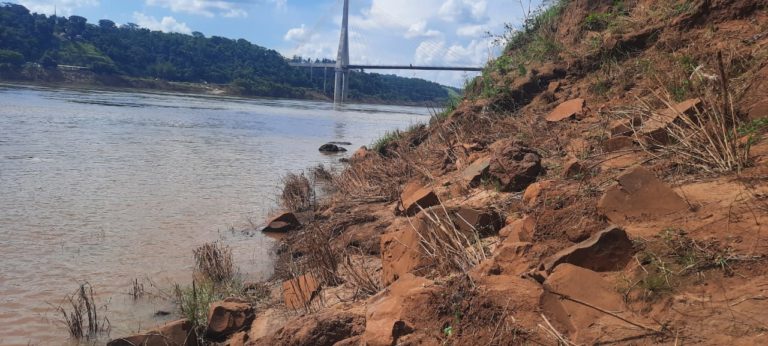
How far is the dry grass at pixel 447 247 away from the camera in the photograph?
14.2 feet

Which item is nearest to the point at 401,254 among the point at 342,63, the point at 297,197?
the point at 297,197

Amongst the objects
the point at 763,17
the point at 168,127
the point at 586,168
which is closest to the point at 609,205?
the point at 586,168

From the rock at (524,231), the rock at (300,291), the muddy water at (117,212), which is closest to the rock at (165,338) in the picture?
the muddy water at (117,212)

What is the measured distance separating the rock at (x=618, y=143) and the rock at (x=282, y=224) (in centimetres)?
545

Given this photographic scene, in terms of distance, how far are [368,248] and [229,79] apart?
106m

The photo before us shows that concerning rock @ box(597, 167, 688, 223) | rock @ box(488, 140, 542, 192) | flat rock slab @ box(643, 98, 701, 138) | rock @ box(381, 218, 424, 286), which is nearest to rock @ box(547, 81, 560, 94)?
rock @ box(488, 140, 542, 192)

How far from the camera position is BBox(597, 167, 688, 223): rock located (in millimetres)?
4020

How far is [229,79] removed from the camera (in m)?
108

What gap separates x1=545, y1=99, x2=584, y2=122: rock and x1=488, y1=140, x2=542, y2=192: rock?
246 centimetres

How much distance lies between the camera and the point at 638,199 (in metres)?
4.09

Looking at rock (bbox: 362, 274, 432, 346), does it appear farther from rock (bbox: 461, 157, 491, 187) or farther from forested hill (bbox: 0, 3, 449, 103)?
forested hill (bbox: 0, 3, 449, 103)

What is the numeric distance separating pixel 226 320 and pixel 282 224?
14.6ft

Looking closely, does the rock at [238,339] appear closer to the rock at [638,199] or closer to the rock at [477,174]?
the rock at [638,199]

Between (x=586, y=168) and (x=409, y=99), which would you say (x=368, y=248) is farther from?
(x=409, y=99)
